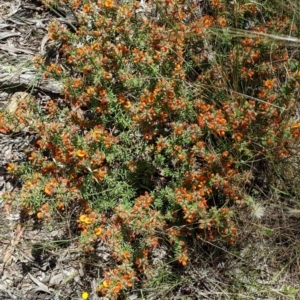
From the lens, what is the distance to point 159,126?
4.26 m

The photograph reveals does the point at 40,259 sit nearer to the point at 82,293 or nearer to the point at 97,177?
the point at 82,293

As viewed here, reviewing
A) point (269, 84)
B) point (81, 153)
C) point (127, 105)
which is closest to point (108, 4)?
point (127, 105)

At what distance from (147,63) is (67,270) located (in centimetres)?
211

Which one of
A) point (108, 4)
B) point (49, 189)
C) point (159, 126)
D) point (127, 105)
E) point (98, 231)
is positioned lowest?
point (98, 231)

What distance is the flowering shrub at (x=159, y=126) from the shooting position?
3965 mm

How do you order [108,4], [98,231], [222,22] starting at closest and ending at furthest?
[98,231] < [108,4] < [222,22]

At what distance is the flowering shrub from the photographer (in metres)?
3.96

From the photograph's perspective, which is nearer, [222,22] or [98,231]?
[98,231]

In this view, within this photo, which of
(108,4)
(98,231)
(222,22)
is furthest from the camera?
(222,22)

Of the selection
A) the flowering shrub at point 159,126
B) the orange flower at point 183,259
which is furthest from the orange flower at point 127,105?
the orange flower at point 183,259

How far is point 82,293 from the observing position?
437 cm

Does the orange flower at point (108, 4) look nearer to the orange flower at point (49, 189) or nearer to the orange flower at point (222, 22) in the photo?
the orange flower at point (222, 22)

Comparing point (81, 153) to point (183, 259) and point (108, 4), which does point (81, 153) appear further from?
point (108, 4)

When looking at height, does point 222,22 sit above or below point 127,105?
above
